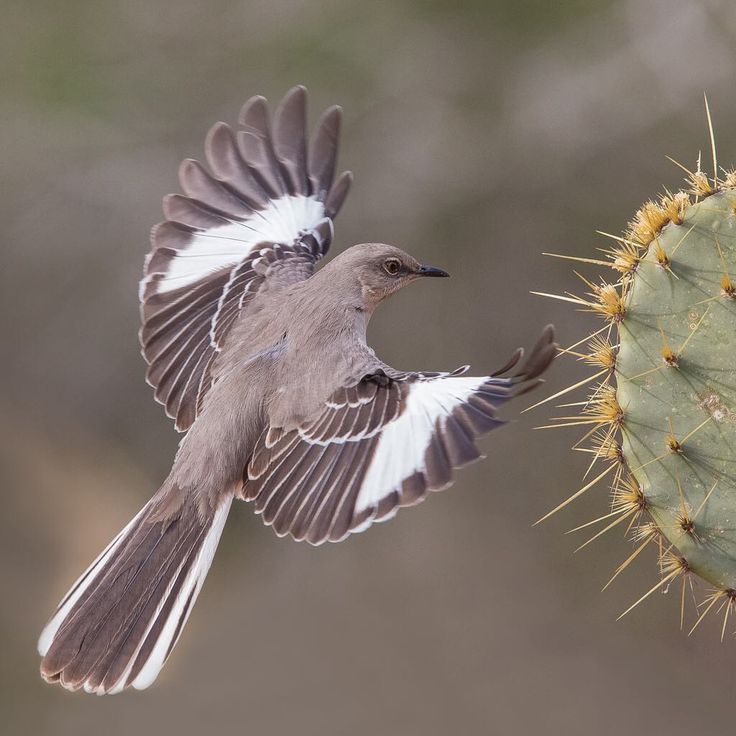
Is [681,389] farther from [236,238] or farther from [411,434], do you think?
[236,238]

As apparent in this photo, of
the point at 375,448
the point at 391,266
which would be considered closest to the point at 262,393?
the point at 375,448

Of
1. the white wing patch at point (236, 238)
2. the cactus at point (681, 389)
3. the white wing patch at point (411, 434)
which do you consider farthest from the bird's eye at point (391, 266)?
the cactus at point (681, 389)

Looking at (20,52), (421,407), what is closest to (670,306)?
(421,407)

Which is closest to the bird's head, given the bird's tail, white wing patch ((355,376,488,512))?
white wing patch ((355,376,488,512))

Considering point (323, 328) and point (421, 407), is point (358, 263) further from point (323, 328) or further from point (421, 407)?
point (421, 407)

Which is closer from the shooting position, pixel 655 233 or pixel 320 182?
pixel 655 233

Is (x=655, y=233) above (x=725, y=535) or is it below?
above

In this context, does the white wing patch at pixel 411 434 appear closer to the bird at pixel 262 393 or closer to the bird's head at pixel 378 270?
the bird at pixel 262 393
